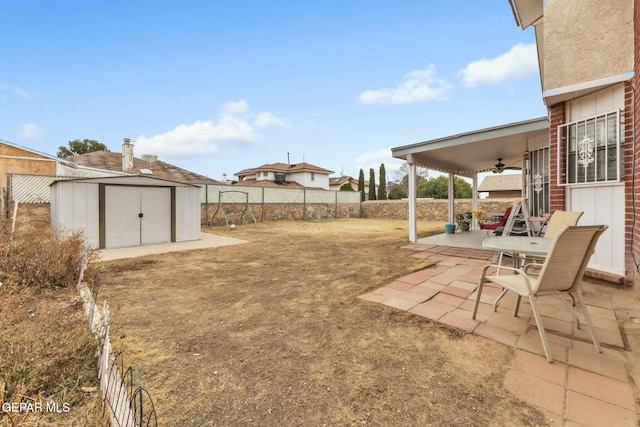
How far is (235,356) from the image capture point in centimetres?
207

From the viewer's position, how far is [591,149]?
3914 millimetres

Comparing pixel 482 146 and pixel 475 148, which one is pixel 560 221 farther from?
pixel 475 148

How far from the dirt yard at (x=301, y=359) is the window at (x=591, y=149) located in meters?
3.30

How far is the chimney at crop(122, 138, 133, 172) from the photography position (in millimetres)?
16516

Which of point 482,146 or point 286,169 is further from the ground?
point 286,169

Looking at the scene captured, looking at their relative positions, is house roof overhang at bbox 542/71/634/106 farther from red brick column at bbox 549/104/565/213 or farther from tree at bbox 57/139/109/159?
tree at bbox 57/139/109/159

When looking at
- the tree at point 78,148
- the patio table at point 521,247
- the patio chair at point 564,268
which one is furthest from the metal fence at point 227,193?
the tree at point 78,148

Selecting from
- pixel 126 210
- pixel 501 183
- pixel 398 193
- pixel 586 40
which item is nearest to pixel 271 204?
pixel 126 210

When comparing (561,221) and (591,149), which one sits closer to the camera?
(561,221)

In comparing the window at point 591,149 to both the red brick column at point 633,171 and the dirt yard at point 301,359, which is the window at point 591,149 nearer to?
the red brick column at point 633,171

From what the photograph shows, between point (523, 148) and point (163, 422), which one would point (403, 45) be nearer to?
point (523, 148)

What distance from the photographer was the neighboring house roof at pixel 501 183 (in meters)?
21.3

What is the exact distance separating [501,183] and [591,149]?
68.8 feet

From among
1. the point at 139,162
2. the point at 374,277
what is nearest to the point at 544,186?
the point at 374,277
